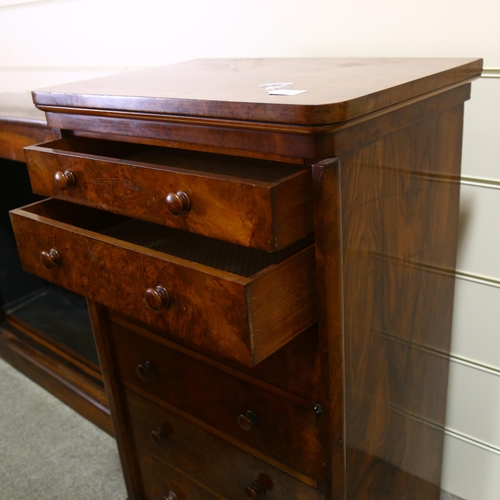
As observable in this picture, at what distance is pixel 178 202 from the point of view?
75 centimetres

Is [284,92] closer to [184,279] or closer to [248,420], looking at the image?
[184,279]

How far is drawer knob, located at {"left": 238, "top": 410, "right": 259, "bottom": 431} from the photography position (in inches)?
36.5

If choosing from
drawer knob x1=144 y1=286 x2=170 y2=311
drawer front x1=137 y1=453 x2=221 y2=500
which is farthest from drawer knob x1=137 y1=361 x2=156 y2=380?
drawer knob x1=144 y1=286 x2=170 y2=311

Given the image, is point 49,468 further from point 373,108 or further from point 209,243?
point 373,108

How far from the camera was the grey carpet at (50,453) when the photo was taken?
4.82 ft

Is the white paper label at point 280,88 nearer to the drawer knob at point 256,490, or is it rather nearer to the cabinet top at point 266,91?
the cabinet top at point 266,91

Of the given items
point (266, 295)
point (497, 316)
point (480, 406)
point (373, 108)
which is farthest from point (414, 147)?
point (480, 406)

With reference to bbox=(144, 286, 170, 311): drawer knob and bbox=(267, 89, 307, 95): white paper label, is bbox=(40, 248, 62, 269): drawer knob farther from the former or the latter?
bbox=(267, 89, 307, 95): white paper label

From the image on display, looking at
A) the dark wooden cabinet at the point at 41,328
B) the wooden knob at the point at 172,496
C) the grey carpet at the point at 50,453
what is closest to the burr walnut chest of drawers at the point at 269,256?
the wooden knob at the point at 172,496

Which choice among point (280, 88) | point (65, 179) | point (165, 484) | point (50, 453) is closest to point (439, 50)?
point (280, 88)

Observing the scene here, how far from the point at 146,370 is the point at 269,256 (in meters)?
0.34

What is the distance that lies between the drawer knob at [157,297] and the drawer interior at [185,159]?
0.16 m

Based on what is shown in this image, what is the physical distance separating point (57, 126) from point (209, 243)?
32 cm

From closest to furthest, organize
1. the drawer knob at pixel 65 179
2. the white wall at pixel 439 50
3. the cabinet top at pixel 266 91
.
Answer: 1. the cabinet top at pixel 266 91
2. the drawer knob at pixel 65 179
3. the white wall at pixel 439 50
